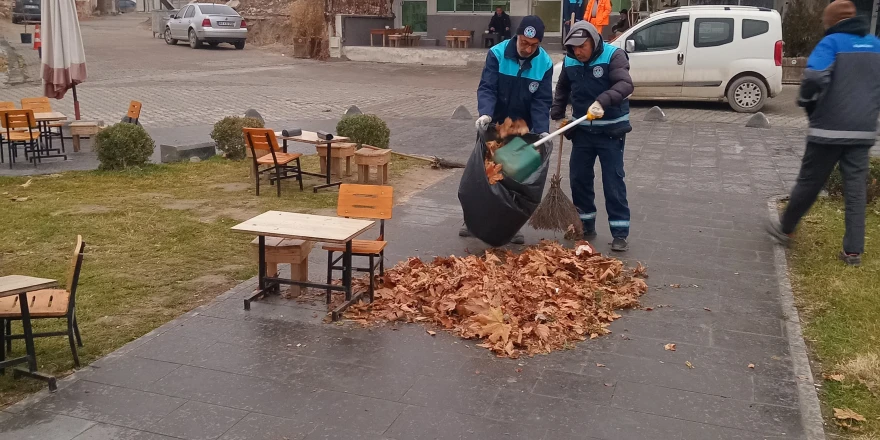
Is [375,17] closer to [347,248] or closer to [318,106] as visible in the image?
[318,106]

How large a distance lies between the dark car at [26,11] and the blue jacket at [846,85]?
1342 inches

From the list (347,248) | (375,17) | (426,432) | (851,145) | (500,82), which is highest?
(375,17)

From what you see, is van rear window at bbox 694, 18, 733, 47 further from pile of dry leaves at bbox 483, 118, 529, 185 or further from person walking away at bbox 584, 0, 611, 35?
pile of dry leaves at bbox 483, 118, 529, 185

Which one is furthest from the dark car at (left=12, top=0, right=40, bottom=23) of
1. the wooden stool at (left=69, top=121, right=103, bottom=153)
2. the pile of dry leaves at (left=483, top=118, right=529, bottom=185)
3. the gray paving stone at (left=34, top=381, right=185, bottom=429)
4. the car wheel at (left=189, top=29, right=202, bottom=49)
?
the gray paving stone at (left=34, top=381, right=185, bottom=429)

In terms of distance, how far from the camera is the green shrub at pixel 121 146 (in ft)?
34.1

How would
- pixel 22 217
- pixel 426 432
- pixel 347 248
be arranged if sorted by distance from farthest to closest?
1. pixel 22 217
2. pixel 347 248
3. pixel 426 432

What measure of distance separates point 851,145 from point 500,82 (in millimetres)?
2887

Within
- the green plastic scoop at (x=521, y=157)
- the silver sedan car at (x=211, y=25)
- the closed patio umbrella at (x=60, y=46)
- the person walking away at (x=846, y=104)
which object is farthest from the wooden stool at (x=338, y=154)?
the silver sedan car at (x=211, y=25)

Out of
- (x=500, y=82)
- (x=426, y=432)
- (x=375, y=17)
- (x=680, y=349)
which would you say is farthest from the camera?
(x=375, y=17)

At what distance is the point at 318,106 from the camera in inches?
646

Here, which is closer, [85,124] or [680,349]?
[680,349]

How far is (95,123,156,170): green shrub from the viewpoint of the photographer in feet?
34.1

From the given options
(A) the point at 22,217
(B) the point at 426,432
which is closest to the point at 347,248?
(B) the point at 426,432

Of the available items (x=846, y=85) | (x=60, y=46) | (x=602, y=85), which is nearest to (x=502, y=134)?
(x=602, y=85)
